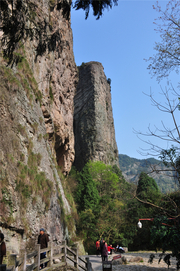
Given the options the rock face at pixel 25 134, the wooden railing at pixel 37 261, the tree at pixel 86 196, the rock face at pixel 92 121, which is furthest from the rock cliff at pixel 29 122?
the rock face at pixel 92 121

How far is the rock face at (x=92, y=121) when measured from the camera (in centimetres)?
5134

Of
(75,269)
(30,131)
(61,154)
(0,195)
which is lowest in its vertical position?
(75,269)

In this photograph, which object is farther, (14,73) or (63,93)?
(63,93)

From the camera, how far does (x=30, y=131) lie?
12633 millimetres

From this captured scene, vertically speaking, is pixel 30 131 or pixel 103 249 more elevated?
pixel 30 131

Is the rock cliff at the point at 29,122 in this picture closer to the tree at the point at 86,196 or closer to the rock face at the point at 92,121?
the tree at the point at 86,196

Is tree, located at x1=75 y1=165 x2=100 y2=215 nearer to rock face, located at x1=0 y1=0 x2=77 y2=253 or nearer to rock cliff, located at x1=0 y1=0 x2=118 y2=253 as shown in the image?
rock cliff, located at x1=0 y1=0 x2=118 y2=253

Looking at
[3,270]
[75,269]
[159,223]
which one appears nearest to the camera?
[3,270]

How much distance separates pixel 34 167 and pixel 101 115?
44.9 m

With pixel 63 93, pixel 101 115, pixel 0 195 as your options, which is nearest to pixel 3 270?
pixel 0 195

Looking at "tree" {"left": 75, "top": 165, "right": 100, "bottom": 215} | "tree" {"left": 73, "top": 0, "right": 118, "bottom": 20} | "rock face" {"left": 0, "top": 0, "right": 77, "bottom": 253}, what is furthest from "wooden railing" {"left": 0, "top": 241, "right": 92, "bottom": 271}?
"tree" {"left": 75, "top": 165, "right": 100, "bottom": 215}

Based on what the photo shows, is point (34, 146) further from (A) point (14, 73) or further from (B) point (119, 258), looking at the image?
(B) point (119, 258)

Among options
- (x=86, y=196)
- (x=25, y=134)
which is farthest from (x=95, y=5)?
(x=86, y=196)

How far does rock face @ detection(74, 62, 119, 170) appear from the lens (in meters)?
51.3
